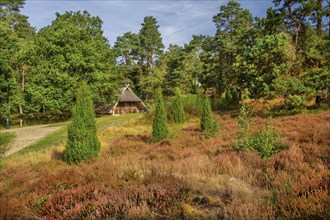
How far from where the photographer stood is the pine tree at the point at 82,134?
433 inches

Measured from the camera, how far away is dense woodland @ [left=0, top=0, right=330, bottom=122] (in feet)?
68.2

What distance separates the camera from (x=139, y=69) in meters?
56.2

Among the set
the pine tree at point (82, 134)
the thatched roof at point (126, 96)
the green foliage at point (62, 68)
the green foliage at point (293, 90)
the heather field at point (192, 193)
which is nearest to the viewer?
the heather field at point (192, 193)

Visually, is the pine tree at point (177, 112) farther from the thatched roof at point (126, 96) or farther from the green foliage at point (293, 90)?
the thatched roof at point (126, 96)

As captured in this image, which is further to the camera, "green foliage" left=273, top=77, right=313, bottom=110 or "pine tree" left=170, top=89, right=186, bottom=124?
"pine tree" left=170, top=89, right=186, bottom=124

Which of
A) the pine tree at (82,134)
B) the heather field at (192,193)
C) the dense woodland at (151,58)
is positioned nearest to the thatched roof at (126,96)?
the dense woodland at (151,58)

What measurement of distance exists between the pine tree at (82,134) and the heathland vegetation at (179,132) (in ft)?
0.16

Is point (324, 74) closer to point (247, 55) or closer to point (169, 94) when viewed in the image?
point (247, 55)

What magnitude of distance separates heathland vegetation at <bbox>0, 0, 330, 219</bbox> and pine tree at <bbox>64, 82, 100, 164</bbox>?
0.05 metres

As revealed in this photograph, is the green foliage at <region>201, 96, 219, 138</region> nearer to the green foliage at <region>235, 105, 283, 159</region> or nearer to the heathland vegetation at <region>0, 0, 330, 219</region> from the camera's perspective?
the heathland vegetation at <region>0, 0, 330, 219</region>

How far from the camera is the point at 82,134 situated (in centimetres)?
1115

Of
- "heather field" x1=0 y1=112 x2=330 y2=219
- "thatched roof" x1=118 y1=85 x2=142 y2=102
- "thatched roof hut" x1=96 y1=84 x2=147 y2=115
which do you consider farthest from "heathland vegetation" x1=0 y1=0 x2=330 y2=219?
"thatched roof hut" x1=96 y1=84 x2=147 y2=115

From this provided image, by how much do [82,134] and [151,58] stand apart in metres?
49.3

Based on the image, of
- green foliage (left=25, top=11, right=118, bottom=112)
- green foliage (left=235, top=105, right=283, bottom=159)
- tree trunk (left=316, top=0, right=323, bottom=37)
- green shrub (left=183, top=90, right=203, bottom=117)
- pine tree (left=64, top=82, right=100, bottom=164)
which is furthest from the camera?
green foliage (left=25, top=11, right=118, bottom=112)
